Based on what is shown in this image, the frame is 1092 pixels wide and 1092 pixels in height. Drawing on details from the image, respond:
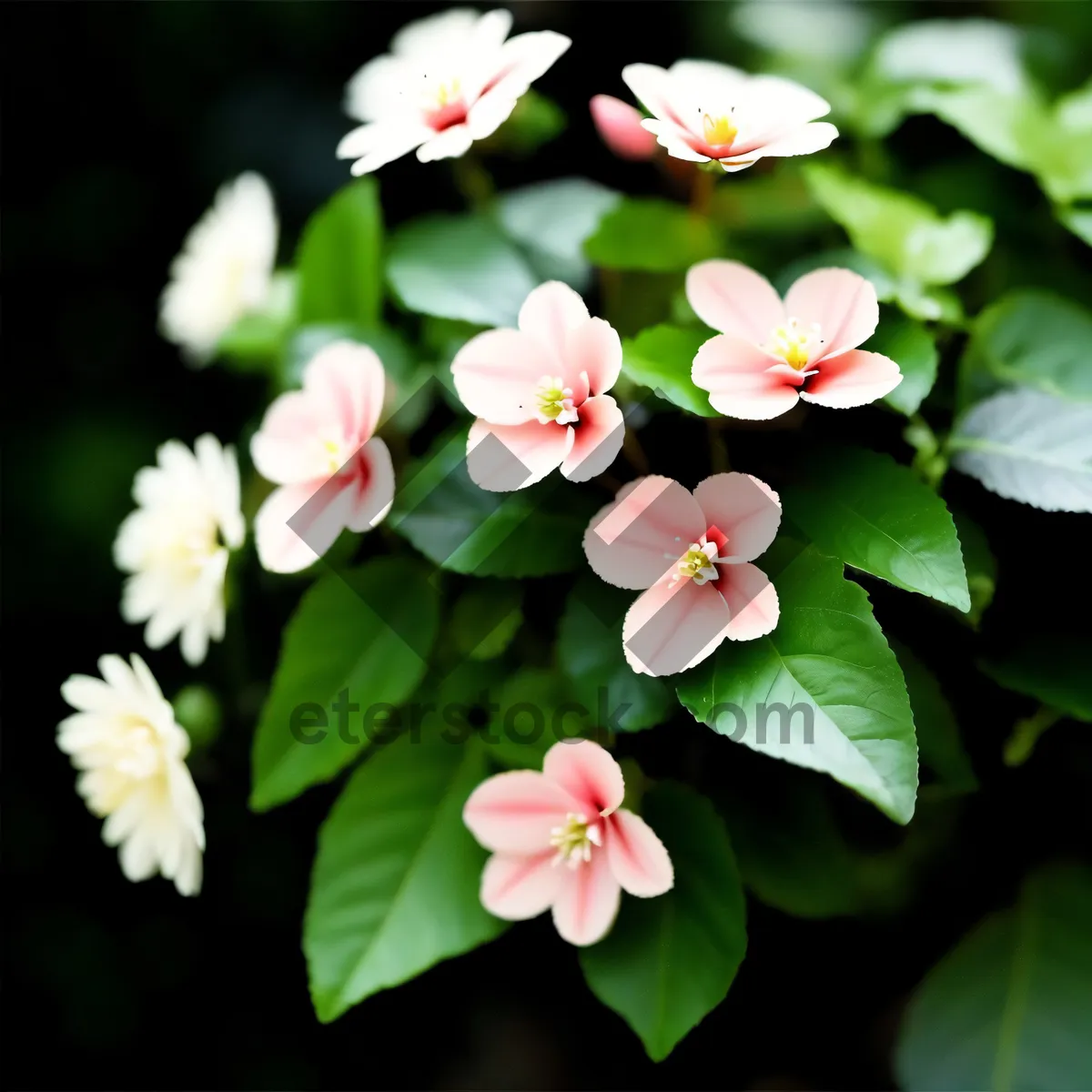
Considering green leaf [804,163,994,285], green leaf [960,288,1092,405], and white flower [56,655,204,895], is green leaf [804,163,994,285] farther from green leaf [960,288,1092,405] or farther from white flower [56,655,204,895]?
white flower [56,655,204,895]

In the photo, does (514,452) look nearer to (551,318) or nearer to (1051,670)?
(551,318)

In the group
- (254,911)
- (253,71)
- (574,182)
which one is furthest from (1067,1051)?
(253,71)

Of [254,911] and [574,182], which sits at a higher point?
[574,182]

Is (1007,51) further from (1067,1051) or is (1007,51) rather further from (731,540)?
(1067,1051)

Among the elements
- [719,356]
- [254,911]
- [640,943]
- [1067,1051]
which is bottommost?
[254,911]

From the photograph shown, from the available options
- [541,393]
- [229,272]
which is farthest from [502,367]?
[229,272]

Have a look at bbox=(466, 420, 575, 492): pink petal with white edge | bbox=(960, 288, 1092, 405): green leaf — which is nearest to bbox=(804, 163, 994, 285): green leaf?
bbox=(960, 288, 1092, 405): green leaf

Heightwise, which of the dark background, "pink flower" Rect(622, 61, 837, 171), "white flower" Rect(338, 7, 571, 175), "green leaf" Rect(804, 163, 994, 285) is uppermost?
"white flower" Rect(338, 7, 571, 175)
